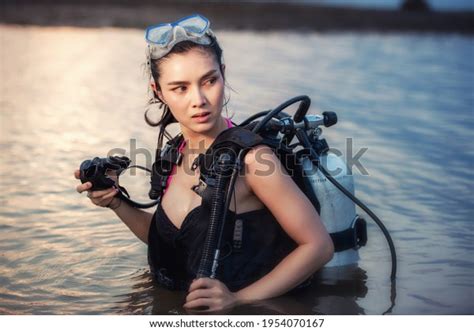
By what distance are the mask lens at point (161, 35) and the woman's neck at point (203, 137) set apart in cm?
39

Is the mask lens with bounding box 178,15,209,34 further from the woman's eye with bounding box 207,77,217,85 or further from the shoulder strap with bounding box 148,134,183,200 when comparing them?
the shoulder strap with bounding box 148,134,183,200

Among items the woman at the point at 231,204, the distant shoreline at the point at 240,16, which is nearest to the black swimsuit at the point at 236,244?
the woman at the point at 231,204

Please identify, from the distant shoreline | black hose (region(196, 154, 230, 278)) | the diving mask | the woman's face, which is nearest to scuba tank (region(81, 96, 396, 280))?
black hose (region(196, 154, 230, 278))

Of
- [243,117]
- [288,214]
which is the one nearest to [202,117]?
[288,214]

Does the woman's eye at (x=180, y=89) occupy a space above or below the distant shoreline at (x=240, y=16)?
below

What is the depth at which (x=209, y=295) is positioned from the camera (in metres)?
3.05

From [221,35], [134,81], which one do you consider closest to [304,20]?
[221,35]

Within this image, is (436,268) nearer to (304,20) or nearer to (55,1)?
(304,20)

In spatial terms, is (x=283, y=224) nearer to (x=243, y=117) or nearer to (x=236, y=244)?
(x=236, y=244)

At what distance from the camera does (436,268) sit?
156 inches

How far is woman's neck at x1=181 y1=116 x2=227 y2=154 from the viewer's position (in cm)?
332

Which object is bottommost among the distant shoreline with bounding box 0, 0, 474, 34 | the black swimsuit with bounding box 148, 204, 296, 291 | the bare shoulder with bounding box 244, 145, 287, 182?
the black swimsuit with bounding box 148, 204, 296, 291

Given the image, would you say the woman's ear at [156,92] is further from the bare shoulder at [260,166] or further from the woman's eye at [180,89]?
the bare shoulder at [260,166]

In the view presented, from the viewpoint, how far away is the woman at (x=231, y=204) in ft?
10.3
